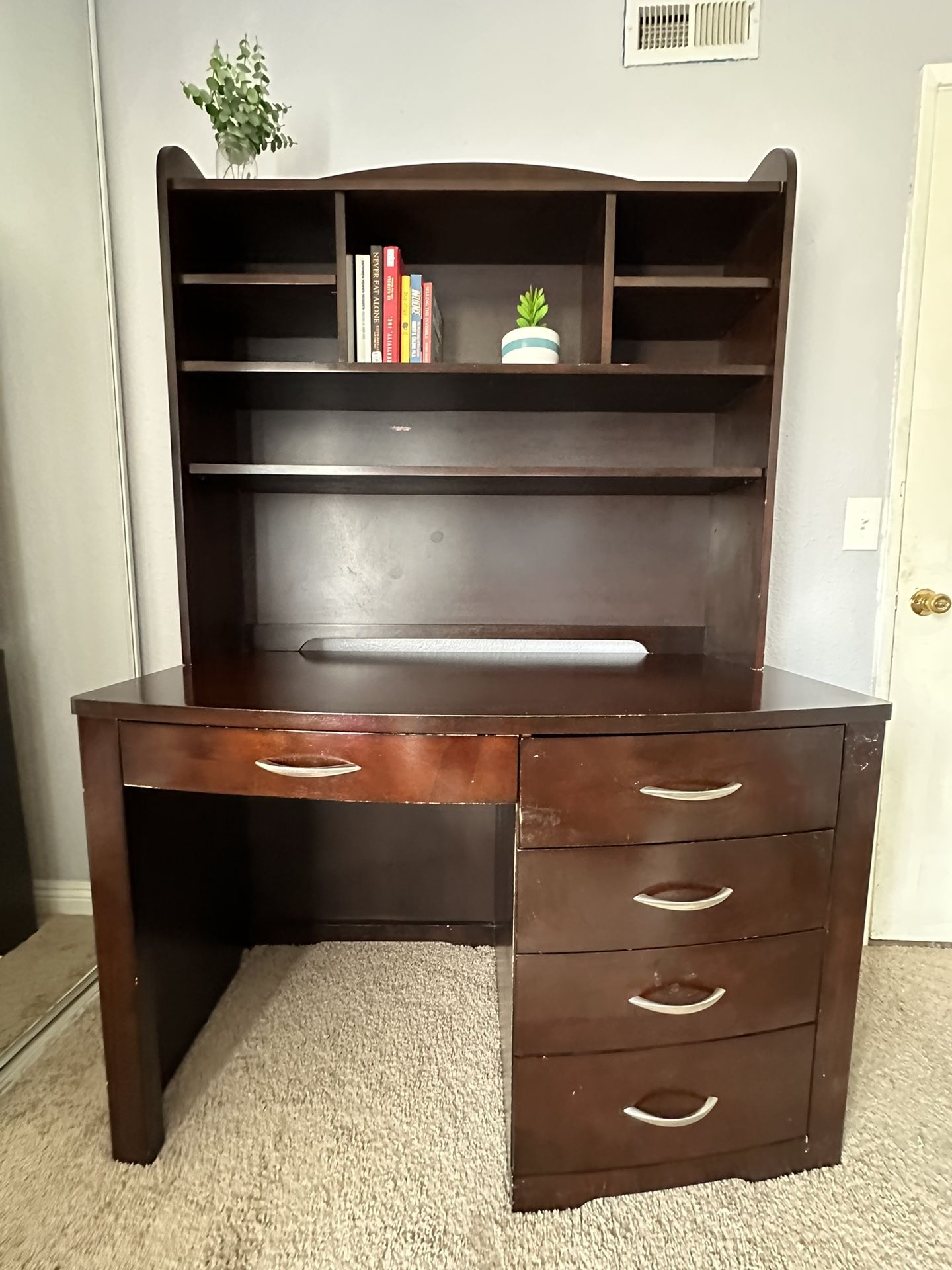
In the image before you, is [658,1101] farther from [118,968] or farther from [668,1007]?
[118,968]

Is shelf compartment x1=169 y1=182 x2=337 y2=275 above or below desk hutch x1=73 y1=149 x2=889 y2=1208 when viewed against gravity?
above

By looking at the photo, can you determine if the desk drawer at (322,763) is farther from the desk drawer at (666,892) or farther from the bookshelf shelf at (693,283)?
the bookshelf shelf at (693,283)

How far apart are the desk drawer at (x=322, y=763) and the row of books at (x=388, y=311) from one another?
0.75 meters

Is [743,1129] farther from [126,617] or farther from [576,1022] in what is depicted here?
[126,617]

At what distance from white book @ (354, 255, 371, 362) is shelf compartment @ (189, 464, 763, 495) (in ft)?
0.82

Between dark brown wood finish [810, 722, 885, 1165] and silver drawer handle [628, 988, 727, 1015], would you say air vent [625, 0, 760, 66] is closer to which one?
dark brown wood finish [810, 722, 885, 1165]

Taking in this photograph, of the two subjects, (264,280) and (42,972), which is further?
(42,972)

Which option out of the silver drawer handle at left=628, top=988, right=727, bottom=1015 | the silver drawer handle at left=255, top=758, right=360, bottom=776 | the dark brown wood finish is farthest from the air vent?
the silver drawer handle at left=628, top=988, right=727, bottom=1015

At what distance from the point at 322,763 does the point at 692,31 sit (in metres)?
1.78

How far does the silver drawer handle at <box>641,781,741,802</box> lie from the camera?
0.85m

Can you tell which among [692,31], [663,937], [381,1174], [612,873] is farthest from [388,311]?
[381,1174]

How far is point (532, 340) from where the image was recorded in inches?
45.0

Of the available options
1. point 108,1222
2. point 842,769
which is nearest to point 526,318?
point 842,769

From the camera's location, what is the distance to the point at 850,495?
1.44 m
